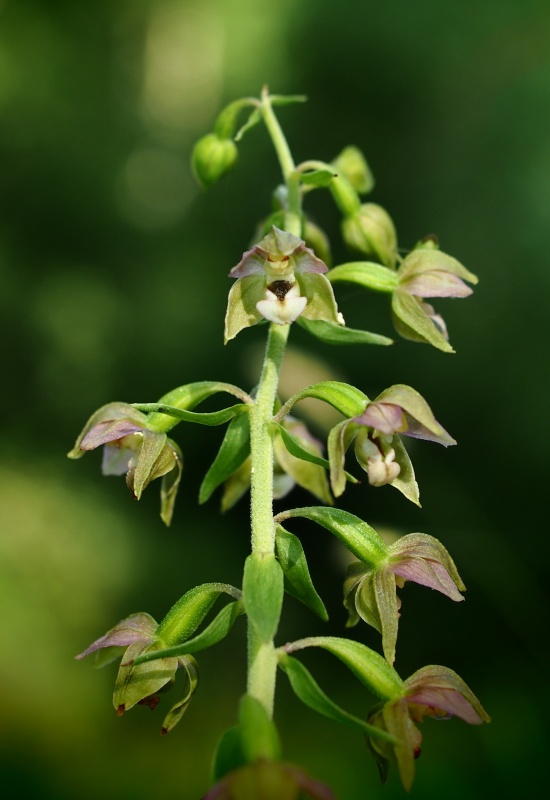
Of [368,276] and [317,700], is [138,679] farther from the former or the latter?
[368,276]

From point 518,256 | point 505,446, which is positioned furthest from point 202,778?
point 518,256

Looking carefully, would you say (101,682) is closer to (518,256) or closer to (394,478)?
(518,256)

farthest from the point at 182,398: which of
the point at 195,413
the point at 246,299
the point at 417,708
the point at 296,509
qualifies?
the point at 417,708

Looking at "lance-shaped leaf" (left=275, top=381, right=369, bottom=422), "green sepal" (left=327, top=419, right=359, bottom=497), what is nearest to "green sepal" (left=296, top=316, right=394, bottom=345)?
"lance-shaped leaf" (left=275, top=381, right=369, bottom=422)

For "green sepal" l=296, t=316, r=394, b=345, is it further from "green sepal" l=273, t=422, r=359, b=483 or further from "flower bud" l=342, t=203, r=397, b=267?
"flower bud" l=342, t=203, r=397, b=267

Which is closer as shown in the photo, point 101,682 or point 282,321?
point 282,321

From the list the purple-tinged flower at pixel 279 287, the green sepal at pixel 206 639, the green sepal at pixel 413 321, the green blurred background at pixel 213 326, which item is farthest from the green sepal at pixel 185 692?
the green blurred background at pixel 213 326
